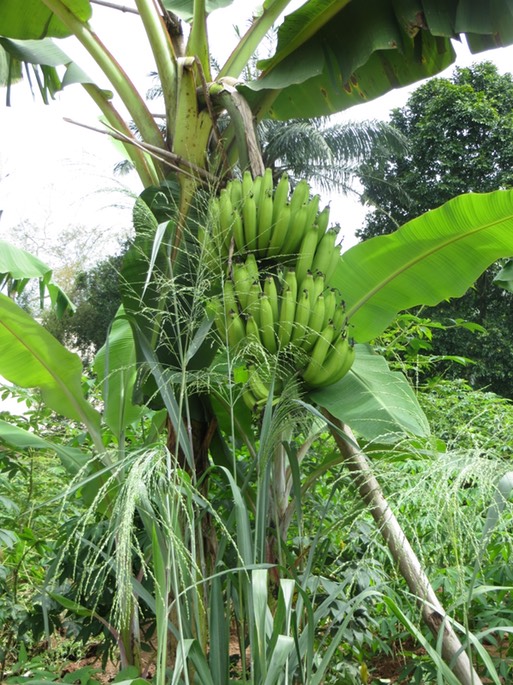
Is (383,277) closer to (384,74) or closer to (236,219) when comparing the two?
(236,219)

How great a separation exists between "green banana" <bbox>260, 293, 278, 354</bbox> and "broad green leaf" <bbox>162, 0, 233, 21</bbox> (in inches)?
55.0

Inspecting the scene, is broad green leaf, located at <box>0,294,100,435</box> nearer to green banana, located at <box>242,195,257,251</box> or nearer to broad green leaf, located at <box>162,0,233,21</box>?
green banana, located at <box>242,195,257,251</box>

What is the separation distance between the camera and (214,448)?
236 cm

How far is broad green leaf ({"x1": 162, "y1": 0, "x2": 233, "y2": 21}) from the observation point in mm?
2736

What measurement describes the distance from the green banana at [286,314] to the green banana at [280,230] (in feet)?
0.70

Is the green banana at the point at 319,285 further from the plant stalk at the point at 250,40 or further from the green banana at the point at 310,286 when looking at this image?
the plant stalk at the point at 250,40

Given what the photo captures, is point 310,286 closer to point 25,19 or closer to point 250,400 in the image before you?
point 250,400

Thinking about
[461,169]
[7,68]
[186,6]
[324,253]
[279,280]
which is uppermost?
[461,169]

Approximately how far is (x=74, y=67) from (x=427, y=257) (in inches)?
58.8

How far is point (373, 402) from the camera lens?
1946mm

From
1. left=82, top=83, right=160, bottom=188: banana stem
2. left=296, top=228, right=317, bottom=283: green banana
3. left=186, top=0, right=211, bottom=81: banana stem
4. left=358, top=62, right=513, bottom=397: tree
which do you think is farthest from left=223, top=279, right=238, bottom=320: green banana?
Answer: left=358, top=62, right=513, bottom=397: tree

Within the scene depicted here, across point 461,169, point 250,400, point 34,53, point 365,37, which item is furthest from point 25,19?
point 461,169

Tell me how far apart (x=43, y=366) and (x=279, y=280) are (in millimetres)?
811

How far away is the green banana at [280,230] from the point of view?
80.4 inches
